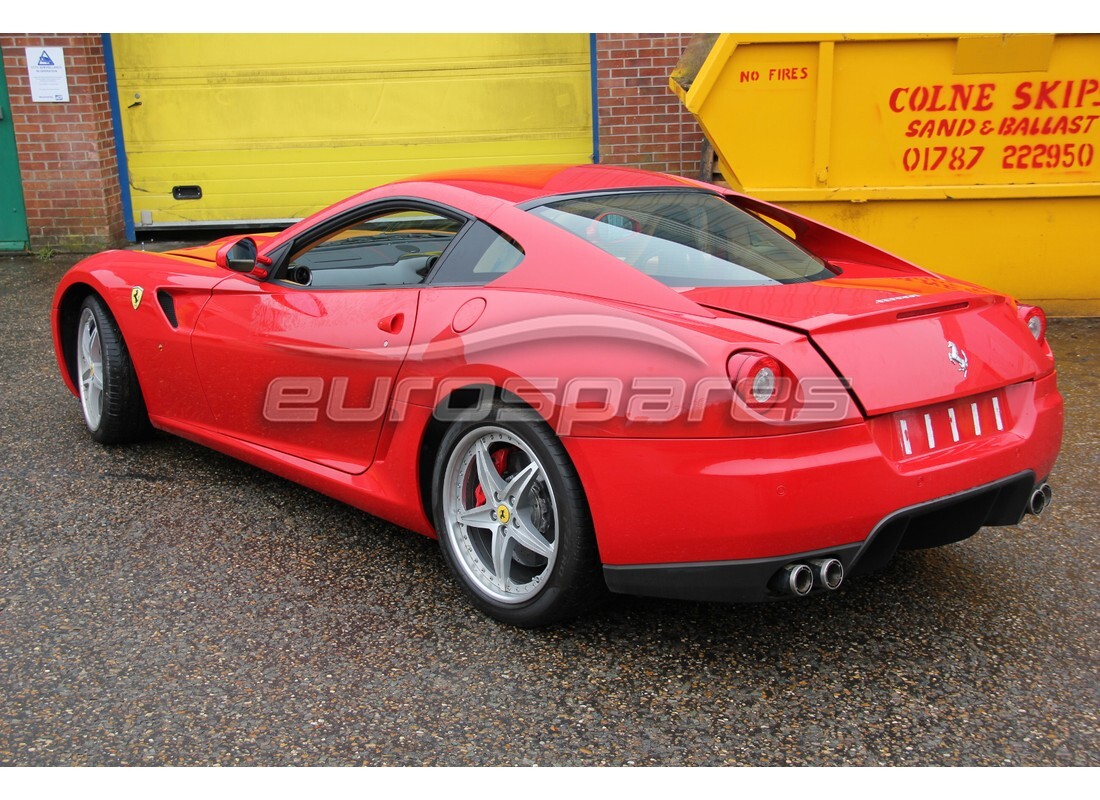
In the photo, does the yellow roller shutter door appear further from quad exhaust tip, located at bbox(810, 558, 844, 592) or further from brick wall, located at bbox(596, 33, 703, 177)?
quad exhaust tip, located at bbox(810, 558, 844, 592)

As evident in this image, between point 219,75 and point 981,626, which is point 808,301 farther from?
point 219,75

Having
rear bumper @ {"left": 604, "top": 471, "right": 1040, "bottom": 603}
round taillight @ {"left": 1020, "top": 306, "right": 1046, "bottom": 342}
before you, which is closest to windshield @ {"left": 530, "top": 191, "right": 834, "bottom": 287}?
round taillight @ {"left": 1020, "top": 306, "right": 1046, "bottom": 342}

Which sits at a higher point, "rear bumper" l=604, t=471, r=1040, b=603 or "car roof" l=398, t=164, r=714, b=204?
"car roof" l=398, t=164, r=714, b=204

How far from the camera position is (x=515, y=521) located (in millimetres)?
3354

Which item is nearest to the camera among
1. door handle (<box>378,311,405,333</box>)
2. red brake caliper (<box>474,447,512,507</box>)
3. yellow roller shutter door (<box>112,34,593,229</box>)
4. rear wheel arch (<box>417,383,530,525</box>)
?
rear wheel arch (<box>417,383,530,525</box>)

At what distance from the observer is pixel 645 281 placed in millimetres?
3201

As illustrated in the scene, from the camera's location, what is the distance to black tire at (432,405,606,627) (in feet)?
10.2

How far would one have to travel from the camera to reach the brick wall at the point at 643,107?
9148 millimetres

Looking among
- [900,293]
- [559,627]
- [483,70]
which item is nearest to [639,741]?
[559,627]

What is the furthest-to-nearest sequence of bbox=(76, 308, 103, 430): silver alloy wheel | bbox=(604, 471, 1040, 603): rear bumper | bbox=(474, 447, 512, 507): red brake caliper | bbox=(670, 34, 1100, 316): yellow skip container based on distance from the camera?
bbox=(670, 34, 1100, 316): yellow skip container → bbox=(76, 308, 103, 430): silver alloy wheel → bbox=(474, 447, 512, 507): red brake caliper → bbox=(604, 471, 1040, 603): rear bumper

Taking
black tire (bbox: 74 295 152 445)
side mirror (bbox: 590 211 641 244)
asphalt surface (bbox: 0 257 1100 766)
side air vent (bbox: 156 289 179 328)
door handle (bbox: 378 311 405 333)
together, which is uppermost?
side mirror (bbox: 590 211 641 244)

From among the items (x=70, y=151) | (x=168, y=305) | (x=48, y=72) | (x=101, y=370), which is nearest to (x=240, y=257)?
(x=168, y=305)

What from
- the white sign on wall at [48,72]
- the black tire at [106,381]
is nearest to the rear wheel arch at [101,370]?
the black tire at [106,381]

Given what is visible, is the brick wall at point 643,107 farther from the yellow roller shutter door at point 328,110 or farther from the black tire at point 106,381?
the black tire at point 106,381
